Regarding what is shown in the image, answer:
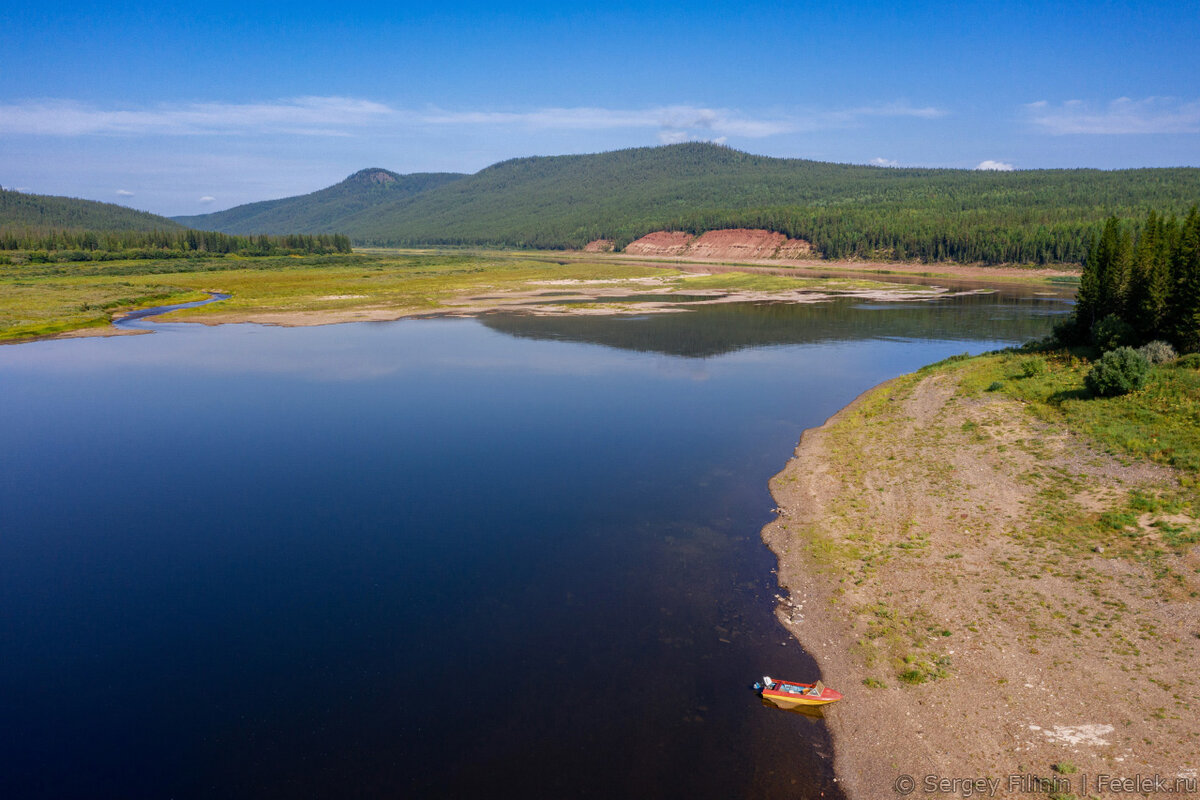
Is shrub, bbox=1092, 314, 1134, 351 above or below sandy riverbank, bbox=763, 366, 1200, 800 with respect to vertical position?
above

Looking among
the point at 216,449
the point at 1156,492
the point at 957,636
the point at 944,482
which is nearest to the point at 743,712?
the point at 957,636

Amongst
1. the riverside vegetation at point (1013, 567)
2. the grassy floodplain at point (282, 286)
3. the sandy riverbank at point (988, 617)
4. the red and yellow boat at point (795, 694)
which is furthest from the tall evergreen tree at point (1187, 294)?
the grassy floodplain at point (282, 286)

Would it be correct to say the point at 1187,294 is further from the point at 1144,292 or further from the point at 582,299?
the point at 582,299

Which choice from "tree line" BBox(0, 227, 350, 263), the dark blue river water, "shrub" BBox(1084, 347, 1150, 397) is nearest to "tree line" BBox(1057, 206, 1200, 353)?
"shrub" BBox(1084, 347, 1150, 397)

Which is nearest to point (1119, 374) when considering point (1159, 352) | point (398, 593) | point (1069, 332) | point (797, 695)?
point (1159, 352)

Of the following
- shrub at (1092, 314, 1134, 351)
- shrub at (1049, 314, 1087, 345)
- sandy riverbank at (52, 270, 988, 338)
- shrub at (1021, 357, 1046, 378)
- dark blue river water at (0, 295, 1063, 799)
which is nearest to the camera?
dark blue river water at (0, 295, 1063, 799)

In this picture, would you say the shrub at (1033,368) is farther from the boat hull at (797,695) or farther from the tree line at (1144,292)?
the boat hull at (797,695)

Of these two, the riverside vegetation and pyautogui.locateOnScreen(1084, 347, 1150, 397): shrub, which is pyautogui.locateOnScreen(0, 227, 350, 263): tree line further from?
pyautogui.locateOnScreen(1084, 347, 1150, 397): shrub
